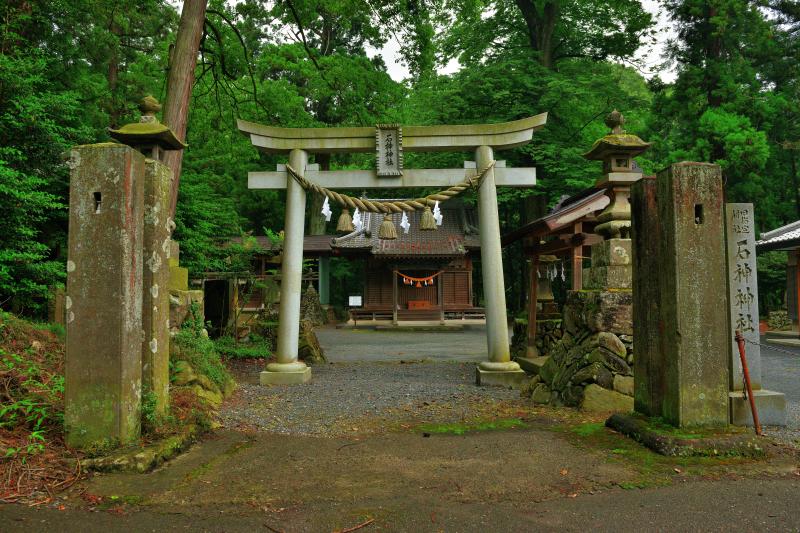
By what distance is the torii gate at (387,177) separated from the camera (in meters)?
8.29

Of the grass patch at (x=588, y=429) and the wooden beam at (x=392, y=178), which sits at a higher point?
the wooden beam at (x=392, y=178)

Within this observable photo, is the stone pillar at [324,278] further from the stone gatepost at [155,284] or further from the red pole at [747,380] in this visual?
the red pole at [747,380]

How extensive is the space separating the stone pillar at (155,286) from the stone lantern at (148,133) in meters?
1.91

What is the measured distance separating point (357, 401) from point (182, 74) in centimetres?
620

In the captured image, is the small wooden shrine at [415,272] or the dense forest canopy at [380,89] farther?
the small wooden shrine at [415,272]

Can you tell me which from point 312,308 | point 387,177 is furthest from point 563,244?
point 312,308

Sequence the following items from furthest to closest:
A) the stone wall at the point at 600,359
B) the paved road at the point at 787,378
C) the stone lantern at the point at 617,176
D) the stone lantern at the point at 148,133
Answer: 1. the stone lantern at the point at 617,176
2. the stone lantern at the point at 148,133
3. the stone wall at the point at 600,359
4. the paved road at the point at 787,378

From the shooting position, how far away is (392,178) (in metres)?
8.52

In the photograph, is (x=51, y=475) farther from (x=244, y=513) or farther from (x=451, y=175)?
(x=451, y=175)

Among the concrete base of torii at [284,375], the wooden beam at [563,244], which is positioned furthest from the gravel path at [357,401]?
the wooden beam at [563,244]

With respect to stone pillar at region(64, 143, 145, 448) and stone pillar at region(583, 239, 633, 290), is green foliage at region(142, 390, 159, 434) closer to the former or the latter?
stone pillar at region(64, 143, 145, 448)

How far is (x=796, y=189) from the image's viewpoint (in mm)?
20938

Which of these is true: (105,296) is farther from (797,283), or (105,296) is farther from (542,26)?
(542,26)

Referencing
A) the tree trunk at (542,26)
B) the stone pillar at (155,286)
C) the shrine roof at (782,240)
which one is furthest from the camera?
the tree trunk at (542,26)
